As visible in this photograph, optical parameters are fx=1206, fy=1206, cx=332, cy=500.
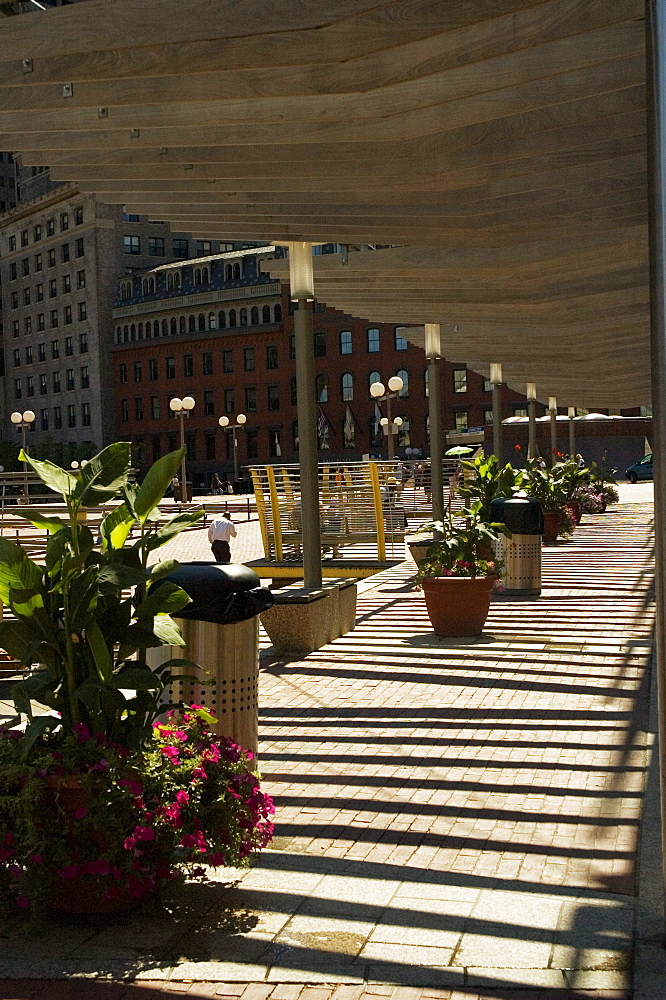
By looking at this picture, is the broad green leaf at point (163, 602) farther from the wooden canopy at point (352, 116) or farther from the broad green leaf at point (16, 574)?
the wooden canopy at point (352, 116)

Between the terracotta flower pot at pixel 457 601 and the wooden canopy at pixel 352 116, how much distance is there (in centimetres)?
305

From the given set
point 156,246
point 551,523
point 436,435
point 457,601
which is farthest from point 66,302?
point 457,601

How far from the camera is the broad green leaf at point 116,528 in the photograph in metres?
4.78

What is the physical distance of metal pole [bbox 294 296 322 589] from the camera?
440 inches

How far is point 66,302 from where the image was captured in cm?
9700

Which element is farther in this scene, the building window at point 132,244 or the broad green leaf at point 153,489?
the building window at point 132,244

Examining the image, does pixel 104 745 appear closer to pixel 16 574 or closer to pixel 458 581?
pixel 16 574

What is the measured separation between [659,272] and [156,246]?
96.6m

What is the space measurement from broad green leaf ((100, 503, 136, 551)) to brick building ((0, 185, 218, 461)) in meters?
88.5

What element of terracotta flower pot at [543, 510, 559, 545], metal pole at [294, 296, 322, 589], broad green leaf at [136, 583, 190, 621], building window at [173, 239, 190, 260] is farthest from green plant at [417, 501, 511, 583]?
building window at [173, 239, 190, 260]

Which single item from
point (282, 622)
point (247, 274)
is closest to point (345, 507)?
point (282, 622)

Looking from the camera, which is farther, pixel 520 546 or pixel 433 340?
pixel 433 340

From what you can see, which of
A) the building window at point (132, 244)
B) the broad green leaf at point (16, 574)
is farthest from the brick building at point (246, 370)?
the broad green leaf at point (16, 574)

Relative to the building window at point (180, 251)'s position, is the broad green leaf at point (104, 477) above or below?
below
